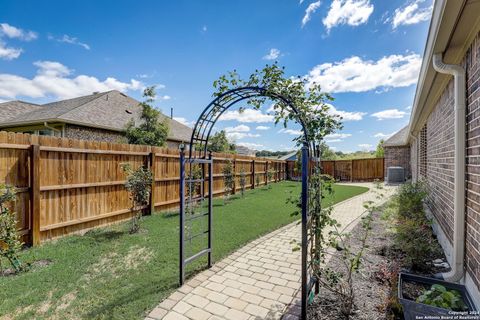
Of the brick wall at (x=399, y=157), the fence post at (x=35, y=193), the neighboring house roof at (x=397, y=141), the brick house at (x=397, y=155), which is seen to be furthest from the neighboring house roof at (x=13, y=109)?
the brick wall at (x=399, y=157)

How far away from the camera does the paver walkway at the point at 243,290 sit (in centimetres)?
250

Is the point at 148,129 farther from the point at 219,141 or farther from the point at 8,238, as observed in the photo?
the point at 219,141

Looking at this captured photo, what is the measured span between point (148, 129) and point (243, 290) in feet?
35.1

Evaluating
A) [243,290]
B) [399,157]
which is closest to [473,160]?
[243,290]

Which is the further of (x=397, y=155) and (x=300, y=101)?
(x=397, y=155)

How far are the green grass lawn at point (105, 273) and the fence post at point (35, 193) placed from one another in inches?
10.9

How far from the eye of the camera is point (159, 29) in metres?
6.66

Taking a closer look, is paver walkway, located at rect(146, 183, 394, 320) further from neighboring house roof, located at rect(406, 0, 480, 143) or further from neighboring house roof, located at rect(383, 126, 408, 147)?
neighboring house roof, located at rect(383, 126, 408, 147)

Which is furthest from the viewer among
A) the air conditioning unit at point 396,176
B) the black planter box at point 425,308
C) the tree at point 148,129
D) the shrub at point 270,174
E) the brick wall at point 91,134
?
the air conditioning unit at point 396,176

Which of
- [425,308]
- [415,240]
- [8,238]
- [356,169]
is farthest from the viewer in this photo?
[356,169]

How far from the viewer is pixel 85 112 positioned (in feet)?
38.8

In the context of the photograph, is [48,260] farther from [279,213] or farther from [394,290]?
[279,213]

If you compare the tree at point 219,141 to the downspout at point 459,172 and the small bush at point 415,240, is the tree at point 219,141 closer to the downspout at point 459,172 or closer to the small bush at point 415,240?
the small bush at point 415,240

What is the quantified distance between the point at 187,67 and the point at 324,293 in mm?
7874
